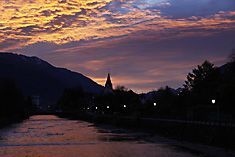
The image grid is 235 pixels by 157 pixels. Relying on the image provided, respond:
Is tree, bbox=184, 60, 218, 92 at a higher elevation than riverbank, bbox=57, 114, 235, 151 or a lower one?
higher

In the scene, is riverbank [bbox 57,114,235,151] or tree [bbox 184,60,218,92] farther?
tree [bbox 184,60,218,92]

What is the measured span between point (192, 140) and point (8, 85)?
82.1 meters

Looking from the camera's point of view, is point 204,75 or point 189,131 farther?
point 204,75

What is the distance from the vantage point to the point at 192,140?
157 feet

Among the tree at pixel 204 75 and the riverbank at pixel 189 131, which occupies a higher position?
the tree at pixel 204 75

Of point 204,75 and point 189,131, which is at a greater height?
point 204,75

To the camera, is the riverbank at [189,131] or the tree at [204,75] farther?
the tree at [204,75]

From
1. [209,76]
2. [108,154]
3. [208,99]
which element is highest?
[209,76]

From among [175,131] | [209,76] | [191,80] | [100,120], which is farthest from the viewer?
[191,80]

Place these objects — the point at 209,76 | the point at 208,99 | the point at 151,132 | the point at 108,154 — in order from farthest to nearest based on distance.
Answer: the point at 209,76 < the point at 208,99 < the point at 151,132 < the point at 108,154

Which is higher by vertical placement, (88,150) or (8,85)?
(8,85)

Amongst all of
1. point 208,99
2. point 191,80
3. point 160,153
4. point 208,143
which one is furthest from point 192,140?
point 191,80

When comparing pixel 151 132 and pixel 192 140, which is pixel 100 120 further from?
pixel 192 140

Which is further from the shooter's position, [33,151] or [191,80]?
[191,80]
